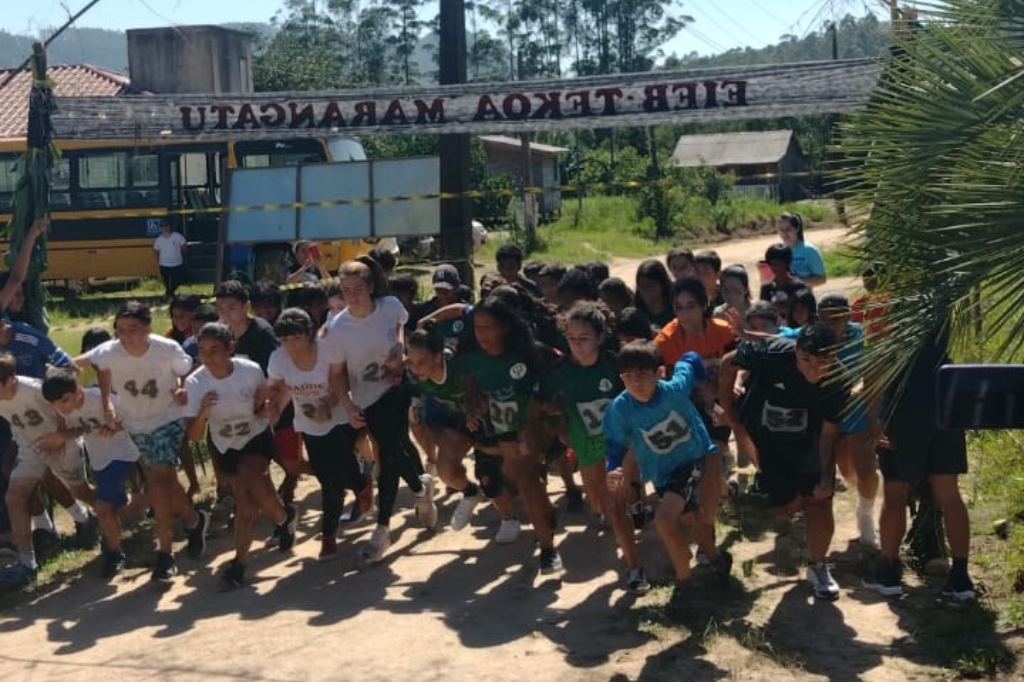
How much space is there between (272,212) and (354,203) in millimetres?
930

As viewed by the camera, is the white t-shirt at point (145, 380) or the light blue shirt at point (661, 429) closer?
the light blue shirt at point (661, 429)

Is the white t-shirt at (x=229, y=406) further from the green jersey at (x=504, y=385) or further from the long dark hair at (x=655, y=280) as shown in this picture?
the long dark hair at (x=655, y=280)

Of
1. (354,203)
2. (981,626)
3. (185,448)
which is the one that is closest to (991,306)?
(981,626)

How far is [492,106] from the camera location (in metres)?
12.3

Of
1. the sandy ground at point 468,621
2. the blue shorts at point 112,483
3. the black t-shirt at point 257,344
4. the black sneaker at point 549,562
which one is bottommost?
the sandy ground at point 468,621

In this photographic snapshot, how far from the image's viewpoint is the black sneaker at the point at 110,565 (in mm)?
8602

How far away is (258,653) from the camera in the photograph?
7035 mm

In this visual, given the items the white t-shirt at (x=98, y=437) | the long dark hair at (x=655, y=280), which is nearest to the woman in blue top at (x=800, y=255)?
the long dark hair at (x=655, y=280)

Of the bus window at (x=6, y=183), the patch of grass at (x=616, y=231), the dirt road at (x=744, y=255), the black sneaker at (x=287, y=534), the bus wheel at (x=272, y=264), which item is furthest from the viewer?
the patch of grass at (x=616, y=231)

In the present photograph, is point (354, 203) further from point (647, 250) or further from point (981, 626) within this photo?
point (647, 250)

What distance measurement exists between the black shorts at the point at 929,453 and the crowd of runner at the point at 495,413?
1 cm

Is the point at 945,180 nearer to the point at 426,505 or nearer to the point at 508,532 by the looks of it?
the point at 508,532

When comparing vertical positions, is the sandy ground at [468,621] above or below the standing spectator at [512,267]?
below

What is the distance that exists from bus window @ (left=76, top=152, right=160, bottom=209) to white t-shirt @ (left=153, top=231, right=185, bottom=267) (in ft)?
4.24
